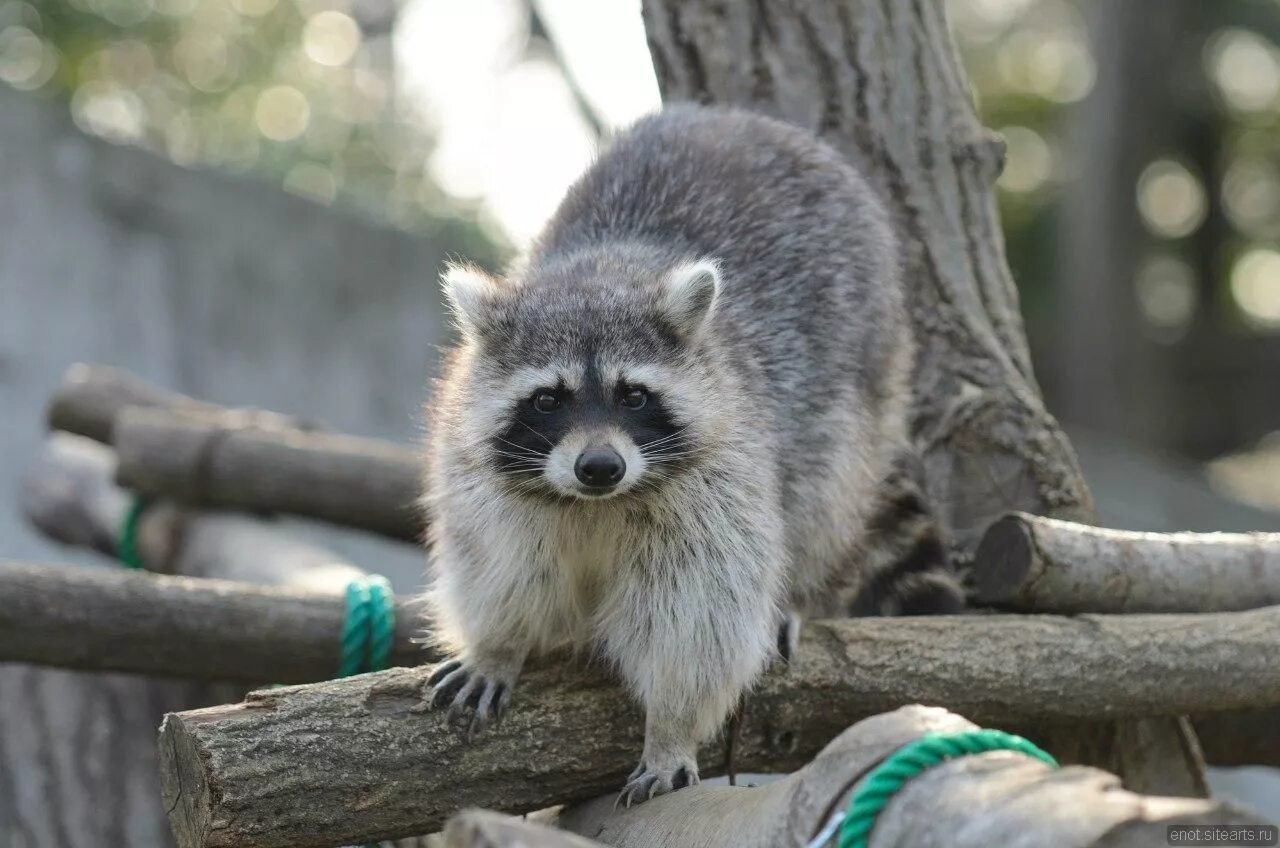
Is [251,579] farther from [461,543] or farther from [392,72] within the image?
[392,72]

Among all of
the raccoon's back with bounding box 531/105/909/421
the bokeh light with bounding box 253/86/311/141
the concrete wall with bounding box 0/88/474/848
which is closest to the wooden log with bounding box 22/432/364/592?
the concrete wall with bounding box 0/88/474/848

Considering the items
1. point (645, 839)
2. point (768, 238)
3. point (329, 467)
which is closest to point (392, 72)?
point (329, 467)

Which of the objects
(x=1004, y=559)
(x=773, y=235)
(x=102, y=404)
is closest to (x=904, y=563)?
(x=1004, y=559)

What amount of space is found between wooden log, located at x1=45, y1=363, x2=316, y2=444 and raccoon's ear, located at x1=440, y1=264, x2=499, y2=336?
90.7 inches

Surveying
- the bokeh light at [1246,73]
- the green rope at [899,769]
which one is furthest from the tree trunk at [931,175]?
the bokeh light at [1246,73]

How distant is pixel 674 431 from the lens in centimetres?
347

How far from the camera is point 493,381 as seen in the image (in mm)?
3602

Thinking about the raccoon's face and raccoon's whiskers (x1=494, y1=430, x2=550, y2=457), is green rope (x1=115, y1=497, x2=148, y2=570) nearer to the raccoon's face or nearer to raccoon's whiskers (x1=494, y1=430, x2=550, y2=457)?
the raccoon's face

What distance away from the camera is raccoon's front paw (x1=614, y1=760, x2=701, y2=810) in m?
3.09

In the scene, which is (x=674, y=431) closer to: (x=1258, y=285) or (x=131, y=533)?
(x=131, y=533)

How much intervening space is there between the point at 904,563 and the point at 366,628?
5.06 feet

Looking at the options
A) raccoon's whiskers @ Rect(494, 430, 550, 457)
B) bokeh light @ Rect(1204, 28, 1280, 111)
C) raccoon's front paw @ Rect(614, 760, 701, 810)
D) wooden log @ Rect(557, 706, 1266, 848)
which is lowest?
raccoon's front paw @ Rect(614, 760, 701, 810)

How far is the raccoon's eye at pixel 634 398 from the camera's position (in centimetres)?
347

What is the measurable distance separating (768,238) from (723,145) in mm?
332
